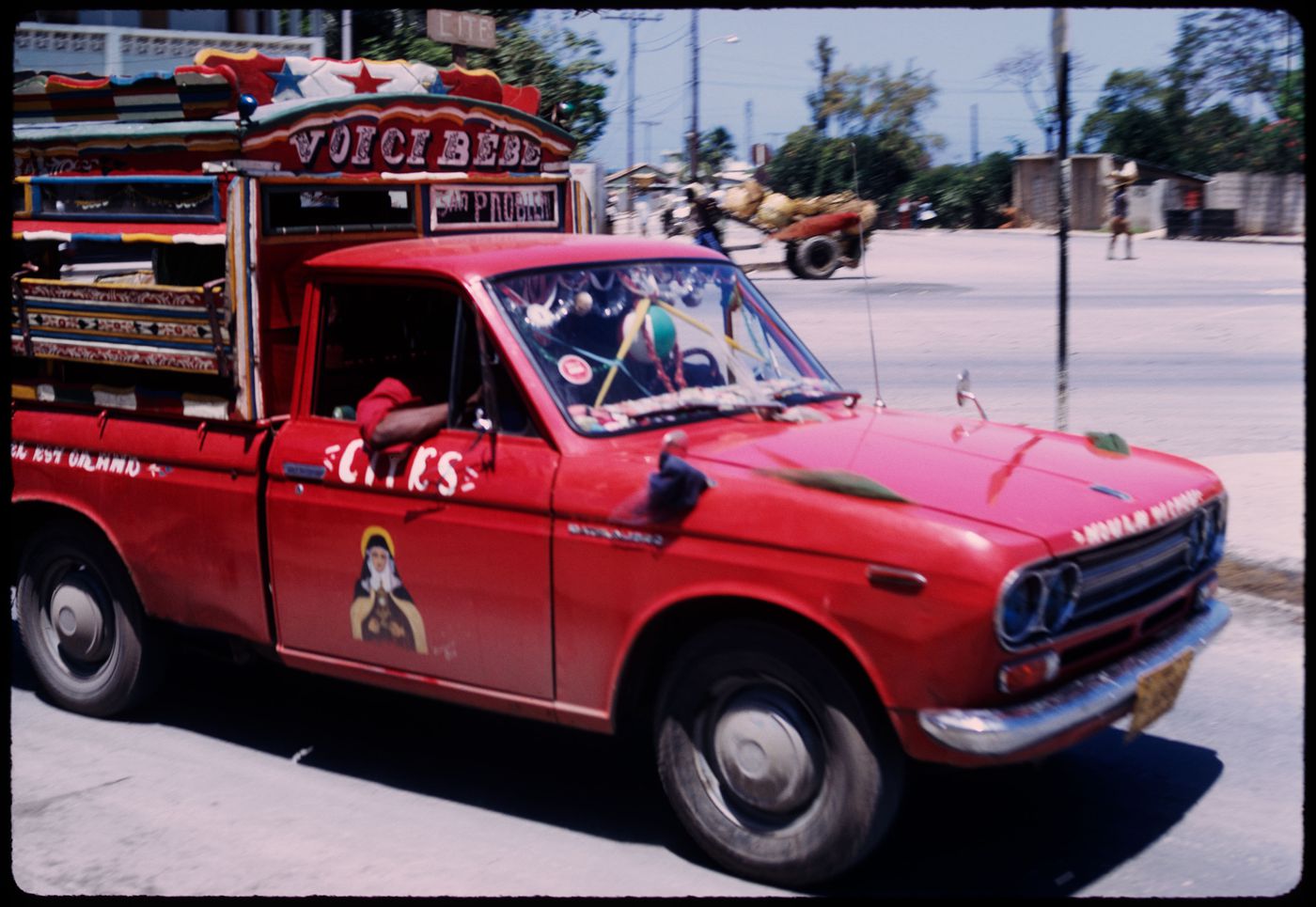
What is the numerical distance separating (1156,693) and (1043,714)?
0.56 m

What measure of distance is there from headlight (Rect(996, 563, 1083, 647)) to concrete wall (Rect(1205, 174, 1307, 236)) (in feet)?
146

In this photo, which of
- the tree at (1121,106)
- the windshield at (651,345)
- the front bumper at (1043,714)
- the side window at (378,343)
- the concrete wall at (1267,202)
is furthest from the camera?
the tree at (1121,106)

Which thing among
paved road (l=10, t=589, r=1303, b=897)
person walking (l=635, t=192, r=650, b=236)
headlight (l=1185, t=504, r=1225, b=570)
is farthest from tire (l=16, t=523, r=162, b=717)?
person walking (l=635, t=192, r=650, b=236)

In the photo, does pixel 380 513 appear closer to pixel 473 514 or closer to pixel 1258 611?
pixel 473 514

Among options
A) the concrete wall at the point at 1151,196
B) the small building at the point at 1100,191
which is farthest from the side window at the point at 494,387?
the small building at the point at 1100,191

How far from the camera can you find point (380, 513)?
4.80 m

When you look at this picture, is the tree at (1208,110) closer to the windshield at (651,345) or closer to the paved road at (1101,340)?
the paved road at (1101,340)

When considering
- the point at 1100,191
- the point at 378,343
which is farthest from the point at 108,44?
the point at 1100,191

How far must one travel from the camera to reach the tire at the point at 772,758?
3.97m

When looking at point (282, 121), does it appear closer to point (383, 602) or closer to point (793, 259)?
point (383, 602)

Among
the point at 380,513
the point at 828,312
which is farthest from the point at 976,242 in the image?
the point at 380,513

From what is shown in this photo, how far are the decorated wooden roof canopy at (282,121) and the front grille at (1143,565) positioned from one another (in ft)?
10.8

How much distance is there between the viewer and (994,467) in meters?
4.47

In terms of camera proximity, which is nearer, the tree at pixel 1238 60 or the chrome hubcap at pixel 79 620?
the chrome hubcap at pixel 79 620
